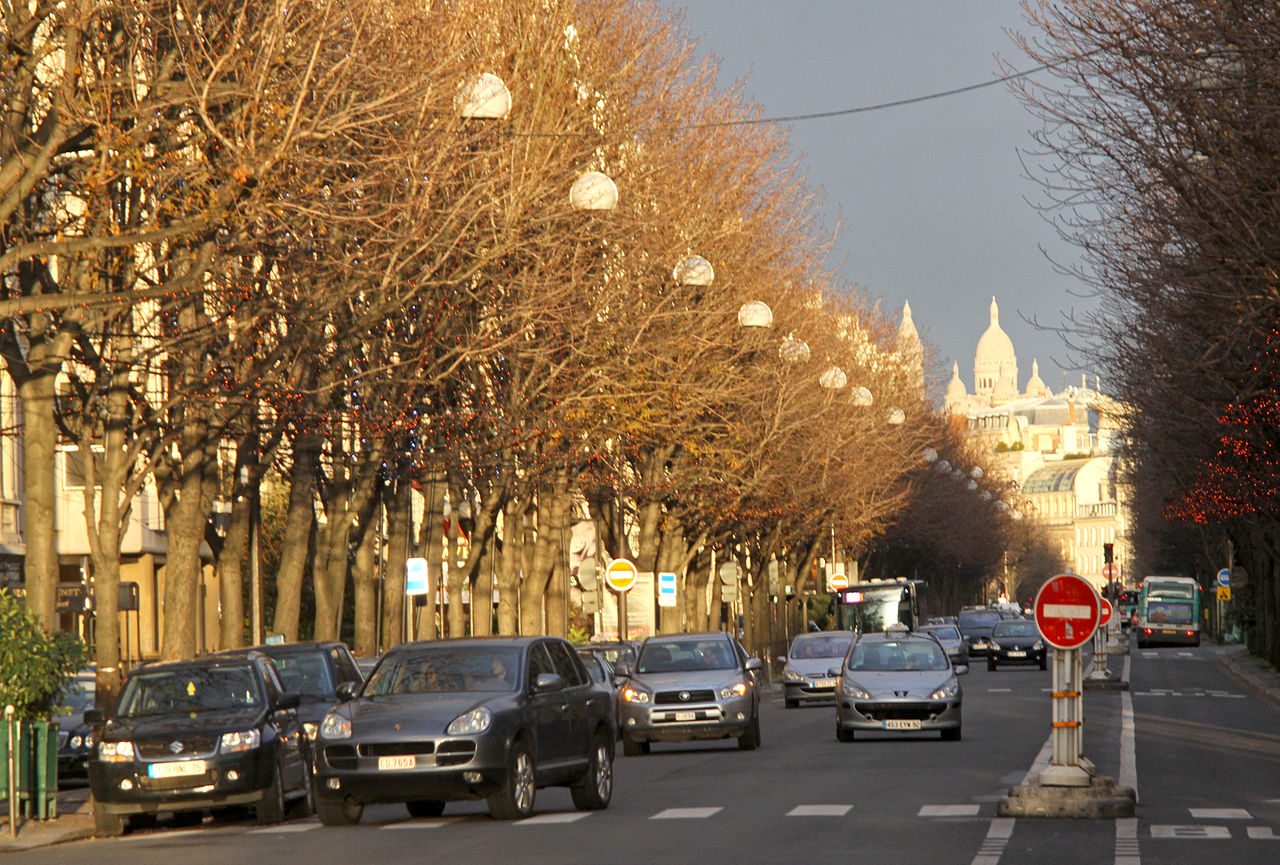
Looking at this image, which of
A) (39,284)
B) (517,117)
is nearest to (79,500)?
(517,117)

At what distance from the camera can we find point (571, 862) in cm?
1384

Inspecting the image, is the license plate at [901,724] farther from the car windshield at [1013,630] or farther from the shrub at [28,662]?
the car windshield at [1013,630]

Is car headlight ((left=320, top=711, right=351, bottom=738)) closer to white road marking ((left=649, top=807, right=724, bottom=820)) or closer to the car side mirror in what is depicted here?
the car side mirror

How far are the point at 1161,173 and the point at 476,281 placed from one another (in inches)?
354

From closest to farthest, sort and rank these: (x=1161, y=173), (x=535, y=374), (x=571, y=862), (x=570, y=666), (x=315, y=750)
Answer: (x=571, y=862)
(x=315, y=750)
(x=570, y=666)
(x=1161, y=173)
(x=535, y=374)

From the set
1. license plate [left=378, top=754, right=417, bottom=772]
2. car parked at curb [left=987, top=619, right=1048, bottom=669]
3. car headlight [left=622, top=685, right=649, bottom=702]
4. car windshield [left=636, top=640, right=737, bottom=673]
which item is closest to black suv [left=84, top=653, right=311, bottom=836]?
license plate [left=378, top=754, right=417, bottom=772]

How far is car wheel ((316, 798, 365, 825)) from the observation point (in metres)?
17.4

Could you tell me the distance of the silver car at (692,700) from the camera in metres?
27.0

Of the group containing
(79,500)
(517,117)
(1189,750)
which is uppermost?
(517,117)

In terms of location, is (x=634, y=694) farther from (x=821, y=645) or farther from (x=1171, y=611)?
(x=1171, y=611)

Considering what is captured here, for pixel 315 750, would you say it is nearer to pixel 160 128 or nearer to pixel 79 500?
pixel 160 128

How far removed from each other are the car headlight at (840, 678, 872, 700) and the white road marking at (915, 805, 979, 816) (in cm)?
1008

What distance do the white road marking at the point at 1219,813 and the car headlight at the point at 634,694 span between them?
1099 cm

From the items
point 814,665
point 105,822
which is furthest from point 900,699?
point 814,665
